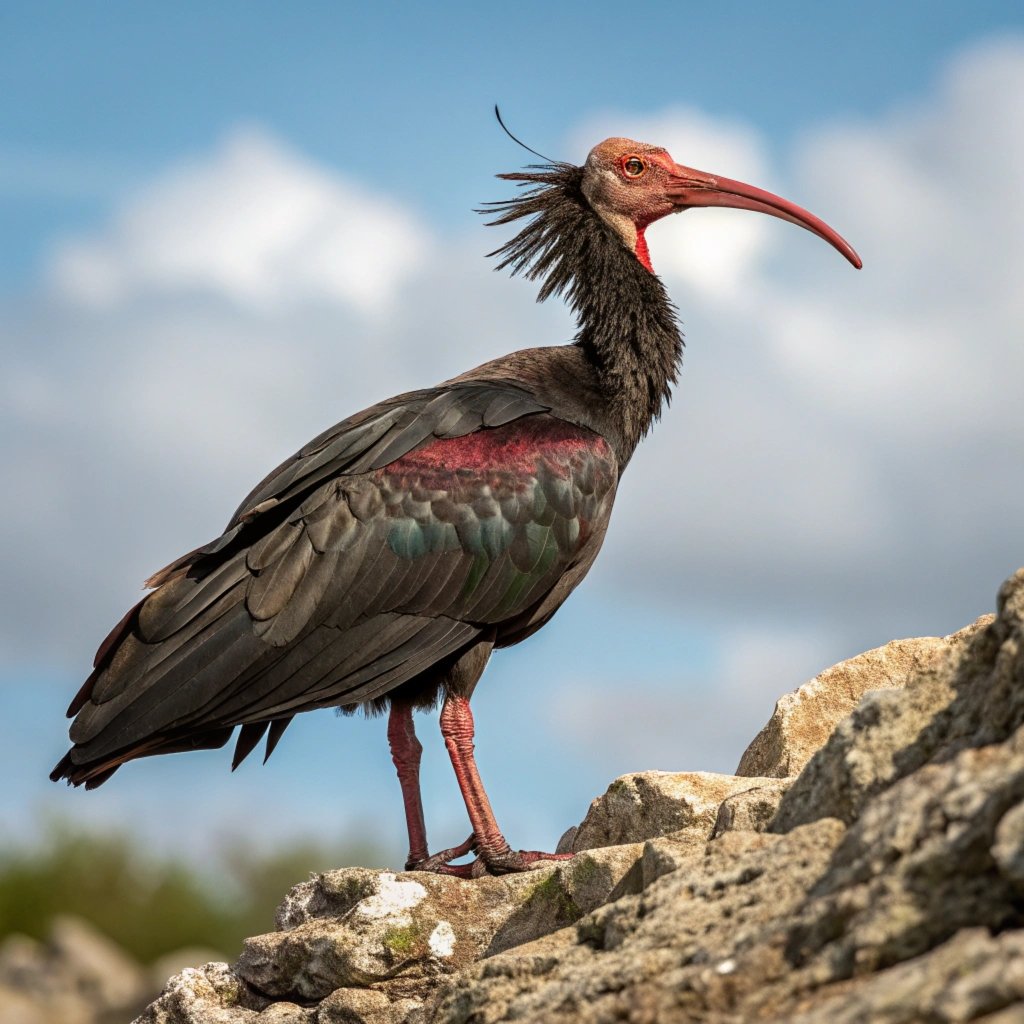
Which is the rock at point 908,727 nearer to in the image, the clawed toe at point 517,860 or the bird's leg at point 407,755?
the clawed toe at point 517,860

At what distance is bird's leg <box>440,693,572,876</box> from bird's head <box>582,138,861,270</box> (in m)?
3.89

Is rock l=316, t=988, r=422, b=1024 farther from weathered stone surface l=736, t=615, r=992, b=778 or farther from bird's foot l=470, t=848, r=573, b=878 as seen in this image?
weathered stone surface l=736, t=615, r=992, b=778

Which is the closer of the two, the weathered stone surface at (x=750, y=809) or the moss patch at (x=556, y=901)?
the weathered stone surface at (x=750, y=809)

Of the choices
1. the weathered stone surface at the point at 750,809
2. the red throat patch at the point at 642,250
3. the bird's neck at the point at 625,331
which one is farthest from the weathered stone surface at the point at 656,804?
the red throat patch at the point at 642,250

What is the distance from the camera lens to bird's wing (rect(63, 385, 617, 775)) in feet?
27.9

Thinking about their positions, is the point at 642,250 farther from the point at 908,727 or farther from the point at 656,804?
the point at 908,727

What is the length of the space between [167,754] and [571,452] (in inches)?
113

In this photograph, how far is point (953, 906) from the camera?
135 inches

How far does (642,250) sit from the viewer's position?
11.5 metres

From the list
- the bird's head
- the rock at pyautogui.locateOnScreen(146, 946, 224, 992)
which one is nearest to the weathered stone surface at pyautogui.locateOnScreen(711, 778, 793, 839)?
the bird's head

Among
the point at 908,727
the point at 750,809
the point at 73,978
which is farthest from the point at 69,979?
the point at 908,727

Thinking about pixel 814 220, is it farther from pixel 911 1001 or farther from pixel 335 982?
pixel 911 1001

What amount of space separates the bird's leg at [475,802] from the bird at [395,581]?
1 centimetres

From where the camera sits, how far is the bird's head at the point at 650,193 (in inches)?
446
